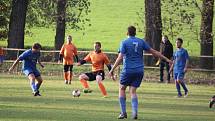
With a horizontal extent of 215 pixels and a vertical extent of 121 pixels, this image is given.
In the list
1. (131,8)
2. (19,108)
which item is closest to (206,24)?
(19,108)

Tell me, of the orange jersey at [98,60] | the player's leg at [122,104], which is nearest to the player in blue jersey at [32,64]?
the orange jersey at [98,60]

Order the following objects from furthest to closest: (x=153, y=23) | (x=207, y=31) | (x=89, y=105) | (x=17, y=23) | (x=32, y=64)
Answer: (x=17, y=23) → (x=153, y=23) → (x=207, y=31) → (x=32, y=64) → (x=89, y=105)

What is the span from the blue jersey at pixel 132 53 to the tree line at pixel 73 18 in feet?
61.5

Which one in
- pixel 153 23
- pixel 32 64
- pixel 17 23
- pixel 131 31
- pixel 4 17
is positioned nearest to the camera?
pixel 131 31

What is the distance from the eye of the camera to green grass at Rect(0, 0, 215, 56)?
2160 inches

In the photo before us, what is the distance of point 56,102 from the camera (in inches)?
773

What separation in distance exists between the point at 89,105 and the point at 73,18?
81.2ft

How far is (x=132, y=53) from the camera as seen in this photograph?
15.9 metres

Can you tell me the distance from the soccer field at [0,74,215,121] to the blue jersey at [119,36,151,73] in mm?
1159

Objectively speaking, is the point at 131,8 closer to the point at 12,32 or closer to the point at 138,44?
the point at 12,32

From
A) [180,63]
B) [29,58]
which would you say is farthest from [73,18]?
[29,58]

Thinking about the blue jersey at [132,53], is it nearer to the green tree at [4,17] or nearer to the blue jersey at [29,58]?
the blue jersey at [29,58]

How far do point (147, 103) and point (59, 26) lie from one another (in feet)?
80.6

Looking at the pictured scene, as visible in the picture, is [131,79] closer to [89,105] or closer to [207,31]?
[89,105]
